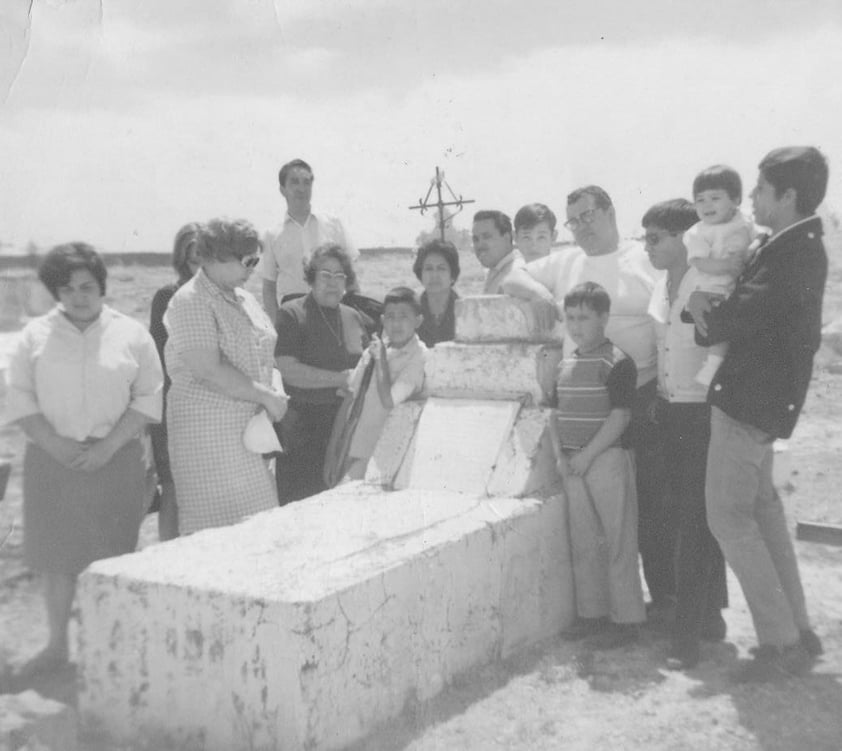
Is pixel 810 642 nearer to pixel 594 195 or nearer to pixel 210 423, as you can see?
pixel 594 195

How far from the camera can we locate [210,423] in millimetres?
4262

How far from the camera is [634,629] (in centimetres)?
427

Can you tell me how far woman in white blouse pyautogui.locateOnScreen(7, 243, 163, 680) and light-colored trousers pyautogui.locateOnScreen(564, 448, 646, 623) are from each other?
1.86 meters

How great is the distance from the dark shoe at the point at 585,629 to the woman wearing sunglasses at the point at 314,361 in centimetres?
168

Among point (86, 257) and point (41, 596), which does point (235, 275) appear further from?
point (41, 596)

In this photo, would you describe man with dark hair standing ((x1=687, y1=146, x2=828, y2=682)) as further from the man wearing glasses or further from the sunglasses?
the sunglasses

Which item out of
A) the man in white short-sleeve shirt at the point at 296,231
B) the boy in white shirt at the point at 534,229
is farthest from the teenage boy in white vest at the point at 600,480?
the man in white short-sleeve shirt at the point at 296,231

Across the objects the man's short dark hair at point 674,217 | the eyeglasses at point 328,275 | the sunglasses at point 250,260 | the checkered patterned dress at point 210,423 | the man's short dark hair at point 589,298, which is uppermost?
the man's short dark hair at point 674,217

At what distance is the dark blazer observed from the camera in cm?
370

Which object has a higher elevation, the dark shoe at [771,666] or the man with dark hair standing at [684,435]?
the man with dark hair standing at [684,435]

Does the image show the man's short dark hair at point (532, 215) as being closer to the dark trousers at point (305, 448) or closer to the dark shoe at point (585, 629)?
the dark trousers at point (305, 448)

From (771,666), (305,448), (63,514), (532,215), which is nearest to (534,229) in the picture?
(532,215)

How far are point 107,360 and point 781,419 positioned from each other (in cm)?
265

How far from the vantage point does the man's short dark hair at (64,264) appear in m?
4.08
